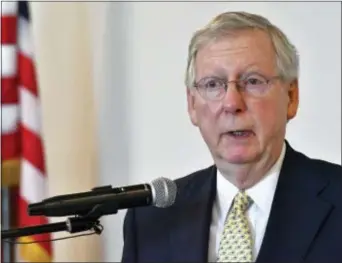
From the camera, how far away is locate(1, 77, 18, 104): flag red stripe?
210cm


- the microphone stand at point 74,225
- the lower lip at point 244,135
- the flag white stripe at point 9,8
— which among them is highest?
the flag white stripe at point 9,8

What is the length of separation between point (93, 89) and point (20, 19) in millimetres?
427

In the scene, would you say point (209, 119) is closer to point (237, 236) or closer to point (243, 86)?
point (243, 86)

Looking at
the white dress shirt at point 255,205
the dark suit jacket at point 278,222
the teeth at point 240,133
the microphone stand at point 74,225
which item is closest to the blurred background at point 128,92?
the dark suit jacket at point 278,222

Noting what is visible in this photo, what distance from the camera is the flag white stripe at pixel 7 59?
6.85ft

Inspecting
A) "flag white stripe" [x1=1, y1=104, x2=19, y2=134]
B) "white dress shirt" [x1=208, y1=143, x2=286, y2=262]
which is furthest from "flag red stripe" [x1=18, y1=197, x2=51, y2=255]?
"white dress shirt" [x1=208, y1=143, x2=286, y2=262]

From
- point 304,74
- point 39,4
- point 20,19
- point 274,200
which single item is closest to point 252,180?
point 274,200

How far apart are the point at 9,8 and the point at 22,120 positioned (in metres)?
0.37

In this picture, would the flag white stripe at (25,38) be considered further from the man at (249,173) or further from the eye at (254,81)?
the eye at (254,81)

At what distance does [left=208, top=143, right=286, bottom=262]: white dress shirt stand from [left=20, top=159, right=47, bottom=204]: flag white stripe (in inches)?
30.3

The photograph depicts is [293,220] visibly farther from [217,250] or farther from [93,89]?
[93,89]

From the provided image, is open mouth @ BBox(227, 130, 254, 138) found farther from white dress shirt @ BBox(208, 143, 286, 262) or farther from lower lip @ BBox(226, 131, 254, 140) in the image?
white dress shirt @ BBox(208, 143, 286, 262)

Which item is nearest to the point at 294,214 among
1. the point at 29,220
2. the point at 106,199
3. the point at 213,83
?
the point at 213,83

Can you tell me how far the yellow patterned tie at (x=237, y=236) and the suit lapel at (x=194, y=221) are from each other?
6 centimetres
